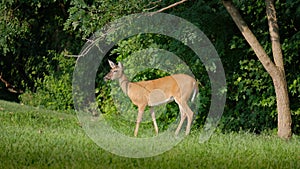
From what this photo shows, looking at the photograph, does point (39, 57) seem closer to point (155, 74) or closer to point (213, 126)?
point (155, 74)

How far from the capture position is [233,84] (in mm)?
12836

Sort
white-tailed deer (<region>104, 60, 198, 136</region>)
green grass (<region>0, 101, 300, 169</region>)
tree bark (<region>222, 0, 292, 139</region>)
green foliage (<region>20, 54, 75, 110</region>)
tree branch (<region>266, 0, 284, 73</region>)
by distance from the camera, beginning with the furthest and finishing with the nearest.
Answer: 1. green foliage (<region>20, 54, 75, 110</region>)
2. white-tailed deer (<region>104, 60, 198, 136</region>)
3. tree branch (<region>266, 0, 284, 73</region>)
4. tree bark (<region>222, 0, 292, 139</region>)
5. green grass (<region>0, 101, 300, 169</region>)

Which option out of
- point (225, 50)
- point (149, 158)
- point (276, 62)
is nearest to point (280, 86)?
point (276, 62)

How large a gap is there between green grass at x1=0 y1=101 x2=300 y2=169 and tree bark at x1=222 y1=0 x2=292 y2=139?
327 millimetres

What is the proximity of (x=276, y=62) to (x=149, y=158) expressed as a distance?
3484 millimetres

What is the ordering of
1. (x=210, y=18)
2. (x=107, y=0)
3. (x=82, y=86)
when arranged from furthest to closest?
(x=82, y=86), (x=210, y=18), (x=107, y=0)

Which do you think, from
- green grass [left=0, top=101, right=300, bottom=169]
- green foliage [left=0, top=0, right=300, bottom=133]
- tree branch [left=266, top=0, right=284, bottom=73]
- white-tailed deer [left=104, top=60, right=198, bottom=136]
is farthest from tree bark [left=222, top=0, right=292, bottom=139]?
white-tailed deer [left=104, top=60, right=198, bottom=136]

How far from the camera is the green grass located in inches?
299

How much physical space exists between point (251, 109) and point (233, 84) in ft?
1.95

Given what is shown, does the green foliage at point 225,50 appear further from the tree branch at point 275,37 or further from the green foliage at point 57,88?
the green foliage at point 57,88

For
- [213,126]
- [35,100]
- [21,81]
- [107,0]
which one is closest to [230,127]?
[213,126]

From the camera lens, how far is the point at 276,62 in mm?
10594

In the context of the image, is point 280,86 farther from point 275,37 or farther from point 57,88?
point 57,88

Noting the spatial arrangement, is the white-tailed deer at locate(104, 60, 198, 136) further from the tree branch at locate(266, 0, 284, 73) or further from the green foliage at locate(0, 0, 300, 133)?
the tree branch at locate(266, 0, 284, 73)
